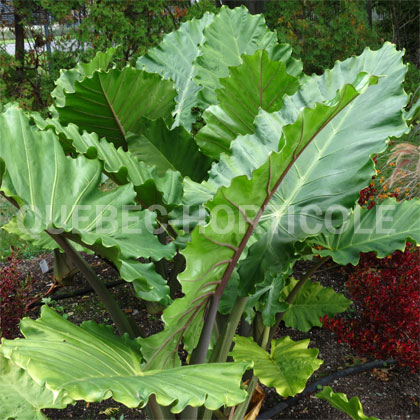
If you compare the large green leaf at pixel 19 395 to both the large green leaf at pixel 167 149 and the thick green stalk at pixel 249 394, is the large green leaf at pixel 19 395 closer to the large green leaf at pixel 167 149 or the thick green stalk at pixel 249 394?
the thick green stalk at pixel 249 394

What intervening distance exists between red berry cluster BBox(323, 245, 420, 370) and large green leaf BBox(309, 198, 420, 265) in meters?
0.54

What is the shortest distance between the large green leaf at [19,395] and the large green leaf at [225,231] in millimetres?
375

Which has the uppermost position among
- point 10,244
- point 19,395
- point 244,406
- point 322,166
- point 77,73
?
point 77,73

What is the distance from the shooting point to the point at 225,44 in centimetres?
204

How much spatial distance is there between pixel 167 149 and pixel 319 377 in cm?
121

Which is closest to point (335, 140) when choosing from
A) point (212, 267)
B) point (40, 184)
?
point (212, 267)

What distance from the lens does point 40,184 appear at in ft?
4.01

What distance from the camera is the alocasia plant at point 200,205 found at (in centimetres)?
96

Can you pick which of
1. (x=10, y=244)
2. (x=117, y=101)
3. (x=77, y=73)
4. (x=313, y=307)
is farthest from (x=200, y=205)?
(x=10, y=244)

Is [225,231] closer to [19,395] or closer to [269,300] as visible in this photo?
[269,300]

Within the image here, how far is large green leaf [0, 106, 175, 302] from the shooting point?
119 centimetres

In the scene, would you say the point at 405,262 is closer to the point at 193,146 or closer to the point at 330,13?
the point at 193,146

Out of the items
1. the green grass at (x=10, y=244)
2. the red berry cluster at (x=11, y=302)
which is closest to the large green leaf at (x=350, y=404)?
the red berry cluster at (x=11, y=302)

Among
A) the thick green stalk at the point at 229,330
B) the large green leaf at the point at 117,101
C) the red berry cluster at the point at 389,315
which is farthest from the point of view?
the red berry cluster at the point at 389,315
